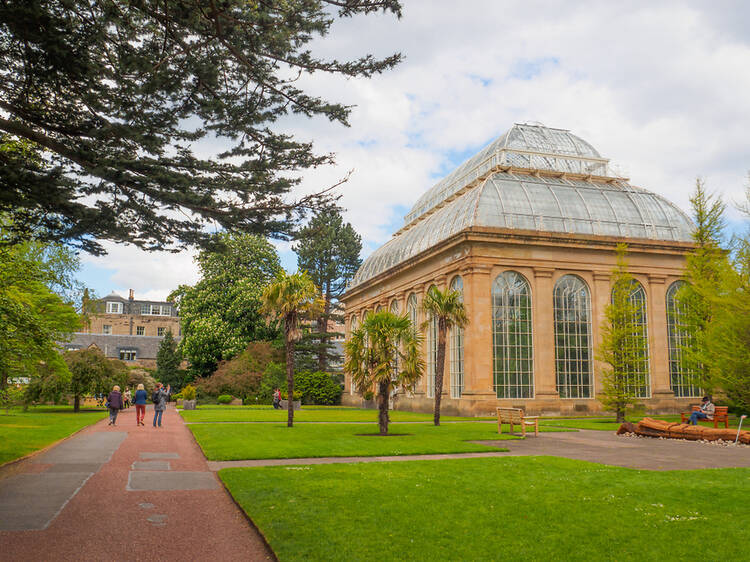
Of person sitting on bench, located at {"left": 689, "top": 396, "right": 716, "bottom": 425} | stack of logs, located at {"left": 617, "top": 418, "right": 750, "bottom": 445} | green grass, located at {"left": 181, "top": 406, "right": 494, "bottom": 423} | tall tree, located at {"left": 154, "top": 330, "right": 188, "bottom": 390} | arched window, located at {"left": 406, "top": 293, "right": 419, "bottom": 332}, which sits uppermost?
arched window, located at {"left": 406, "top": 293, "right": 419, "bottom": 332}

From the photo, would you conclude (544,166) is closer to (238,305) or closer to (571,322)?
(571,322)

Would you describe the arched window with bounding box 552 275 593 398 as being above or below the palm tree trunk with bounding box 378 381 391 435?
above

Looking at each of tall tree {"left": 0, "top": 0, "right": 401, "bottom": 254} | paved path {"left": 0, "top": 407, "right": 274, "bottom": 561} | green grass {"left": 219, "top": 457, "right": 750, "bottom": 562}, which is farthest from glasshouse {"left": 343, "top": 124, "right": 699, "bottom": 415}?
tall tree {"left": 0, "top": 0, "right": 401, "bottom": 254}

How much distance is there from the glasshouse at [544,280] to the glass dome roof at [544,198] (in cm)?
10

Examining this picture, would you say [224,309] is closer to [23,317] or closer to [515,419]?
[515,419]

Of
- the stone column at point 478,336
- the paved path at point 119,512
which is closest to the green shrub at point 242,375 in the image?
the stone column at point 478,336

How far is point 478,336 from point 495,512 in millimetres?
28279

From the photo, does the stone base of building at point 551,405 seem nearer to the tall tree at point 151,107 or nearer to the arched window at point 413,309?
the arched window at point 413,309

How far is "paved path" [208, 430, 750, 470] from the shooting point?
48.0 ft

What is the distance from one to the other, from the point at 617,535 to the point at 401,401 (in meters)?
40.2

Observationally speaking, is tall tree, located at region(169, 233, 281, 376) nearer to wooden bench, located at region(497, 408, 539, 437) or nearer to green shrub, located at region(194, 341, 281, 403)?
green shrub, located at region(194, 341, 281, 403)

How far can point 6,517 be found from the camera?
8.85 m

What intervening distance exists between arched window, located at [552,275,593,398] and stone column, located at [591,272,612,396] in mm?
298

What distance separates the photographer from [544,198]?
41.4m
